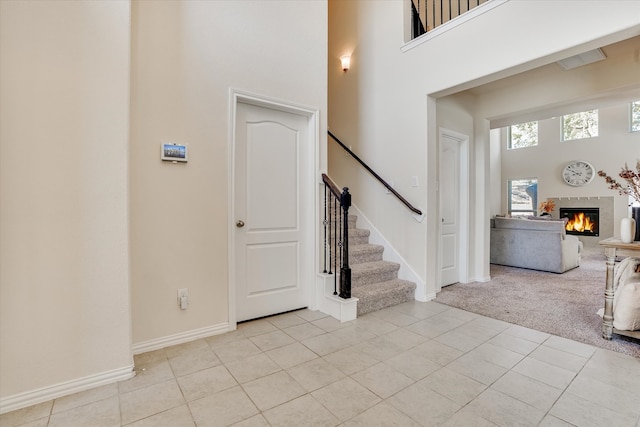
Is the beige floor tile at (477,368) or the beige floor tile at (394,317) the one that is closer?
the beige floor tile at (477,368)

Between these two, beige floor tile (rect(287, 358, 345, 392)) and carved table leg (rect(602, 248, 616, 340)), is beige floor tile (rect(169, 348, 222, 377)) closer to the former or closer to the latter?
beige floor tile (rect(287, 358, 345, 392))

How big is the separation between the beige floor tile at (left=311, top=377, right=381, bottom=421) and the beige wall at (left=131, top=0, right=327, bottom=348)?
1174 mm

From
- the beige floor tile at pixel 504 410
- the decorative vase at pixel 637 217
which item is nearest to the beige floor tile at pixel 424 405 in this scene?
the beige floor tile at pixel 504 410

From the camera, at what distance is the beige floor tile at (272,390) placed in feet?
5.41

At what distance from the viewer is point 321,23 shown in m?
3.15

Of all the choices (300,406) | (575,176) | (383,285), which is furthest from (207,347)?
(575,176)

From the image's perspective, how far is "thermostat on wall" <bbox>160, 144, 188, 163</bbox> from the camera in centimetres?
226

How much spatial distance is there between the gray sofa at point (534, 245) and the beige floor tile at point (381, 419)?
450cm

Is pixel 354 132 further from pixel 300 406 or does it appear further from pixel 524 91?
pixel 300 406

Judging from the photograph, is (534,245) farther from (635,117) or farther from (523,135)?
(523,135)

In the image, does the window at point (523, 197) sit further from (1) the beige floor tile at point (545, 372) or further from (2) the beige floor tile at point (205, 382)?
(2) the beige floor tile at point (205, 382)

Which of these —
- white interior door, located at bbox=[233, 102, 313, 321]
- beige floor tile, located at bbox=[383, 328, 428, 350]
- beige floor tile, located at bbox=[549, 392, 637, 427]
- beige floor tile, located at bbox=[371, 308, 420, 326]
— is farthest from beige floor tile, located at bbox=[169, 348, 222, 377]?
beige floor tile, located at bbox=[549, 392, 637, 427]

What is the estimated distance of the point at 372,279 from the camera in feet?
11.2

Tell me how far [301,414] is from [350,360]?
0.63 m
